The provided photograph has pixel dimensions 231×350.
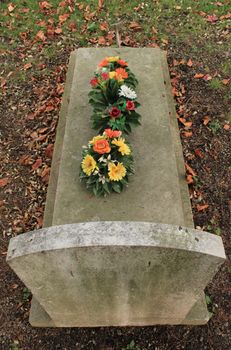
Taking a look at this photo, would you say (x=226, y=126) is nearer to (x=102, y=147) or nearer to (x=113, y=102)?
(x=113, y=102)

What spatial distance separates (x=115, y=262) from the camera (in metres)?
2.24

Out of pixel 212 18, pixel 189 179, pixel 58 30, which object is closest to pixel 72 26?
pixel 58 30

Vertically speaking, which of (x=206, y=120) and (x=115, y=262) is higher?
(x=115, y=262)

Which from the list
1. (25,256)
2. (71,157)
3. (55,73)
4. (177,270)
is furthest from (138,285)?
(55,73)

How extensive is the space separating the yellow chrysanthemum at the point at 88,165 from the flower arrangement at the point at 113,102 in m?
0.46

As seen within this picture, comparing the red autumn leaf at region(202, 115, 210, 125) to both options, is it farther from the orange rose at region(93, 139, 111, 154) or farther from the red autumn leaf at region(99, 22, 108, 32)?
the red autumn leaf at region(99, 22, 108, 32)

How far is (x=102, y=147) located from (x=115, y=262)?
1240 mm

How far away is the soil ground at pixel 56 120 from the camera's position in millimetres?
3422

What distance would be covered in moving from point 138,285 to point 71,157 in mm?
1532

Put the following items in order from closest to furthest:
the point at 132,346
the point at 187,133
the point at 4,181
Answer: the point at 132,346, the point at 4,181, the point at 187,133

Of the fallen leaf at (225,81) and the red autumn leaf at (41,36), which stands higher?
the red autumn leaf at (41,36)

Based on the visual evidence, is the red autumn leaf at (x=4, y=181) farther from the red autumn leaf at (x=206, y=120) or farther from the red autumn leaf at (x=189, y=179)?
the red autumn leaf at (x=206, y=120)

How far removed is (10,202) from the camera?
4305 millimetres

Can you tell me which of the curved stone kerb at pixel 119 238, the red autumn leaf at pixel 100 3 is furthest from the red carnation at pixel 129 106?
the red autumn leaf at pixel 100 3
